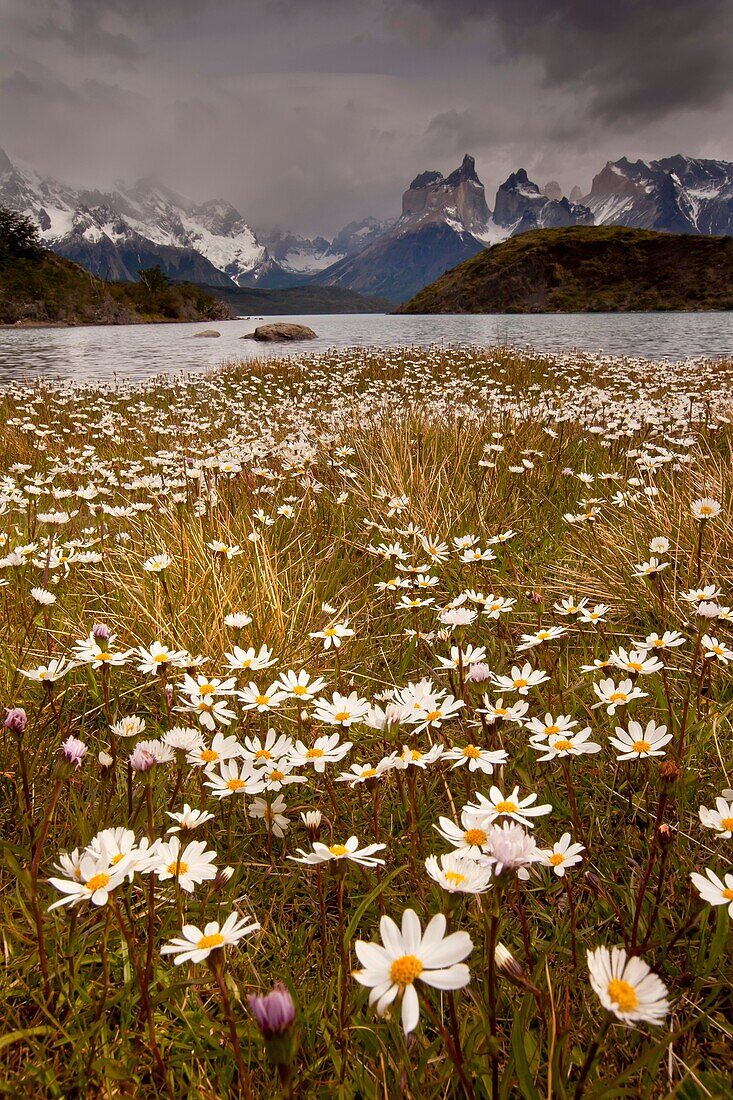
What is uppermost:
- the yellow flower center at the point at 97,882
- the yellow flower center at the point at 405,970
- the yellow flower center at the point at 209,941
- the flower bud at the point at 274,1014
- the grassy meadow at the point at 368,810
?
the flower bud at the point at 274,1014

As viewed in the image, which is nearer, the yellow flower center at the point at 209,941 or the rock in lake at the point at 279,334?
the yellow flower center at the point at 209,941

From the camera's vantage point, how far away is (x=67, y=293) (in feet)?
267

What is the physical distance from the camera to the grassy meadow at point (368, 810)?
109cm

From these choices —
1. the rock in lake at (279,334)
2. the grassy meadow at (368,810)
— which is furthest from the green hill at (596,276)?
the grassy meadow at (368,810)

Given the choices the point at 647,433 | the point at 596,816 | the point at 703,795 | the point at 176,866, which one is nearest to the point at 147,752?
the point at 176,866

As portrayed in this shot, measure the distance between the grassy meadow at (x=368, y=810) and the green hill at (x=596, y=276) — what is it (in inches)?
3986

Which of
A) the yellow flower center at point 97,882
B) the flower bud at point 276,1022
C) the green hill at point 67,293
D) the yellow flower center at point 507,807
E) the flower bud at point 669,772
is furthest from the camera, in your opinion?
the green hill at point 67,293

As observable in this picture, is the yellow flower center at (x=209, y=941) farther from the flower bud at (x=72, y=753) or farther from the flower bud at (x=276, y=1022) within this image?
the flower bud at (x=72, y=753)

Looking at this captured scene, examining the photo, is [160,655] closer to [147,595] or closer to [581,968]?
[147,595]

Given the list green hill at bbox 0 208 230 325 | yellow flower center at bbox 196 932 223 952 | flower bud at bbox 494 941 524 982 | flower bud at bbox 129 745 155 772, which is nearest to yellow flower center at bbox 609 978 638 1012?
flower bud at bbox 494 941 524 982

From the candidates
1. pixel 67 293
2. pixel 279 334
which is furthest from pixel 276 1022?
pixel 67 293

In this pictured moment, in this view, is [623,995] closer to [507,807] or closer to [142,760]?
[507,807]

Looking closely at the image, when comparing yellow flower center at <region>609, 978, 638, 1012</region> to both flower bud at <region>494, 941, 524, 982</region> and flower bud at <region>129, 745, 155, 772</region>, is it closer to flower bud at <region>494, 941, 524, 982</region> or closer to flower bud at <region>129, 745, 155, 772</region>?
flower bud at <region>494, 941, 524, 982</region>

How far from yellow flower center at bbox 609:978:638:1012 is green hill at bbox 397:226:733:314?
Result: 340 ft
